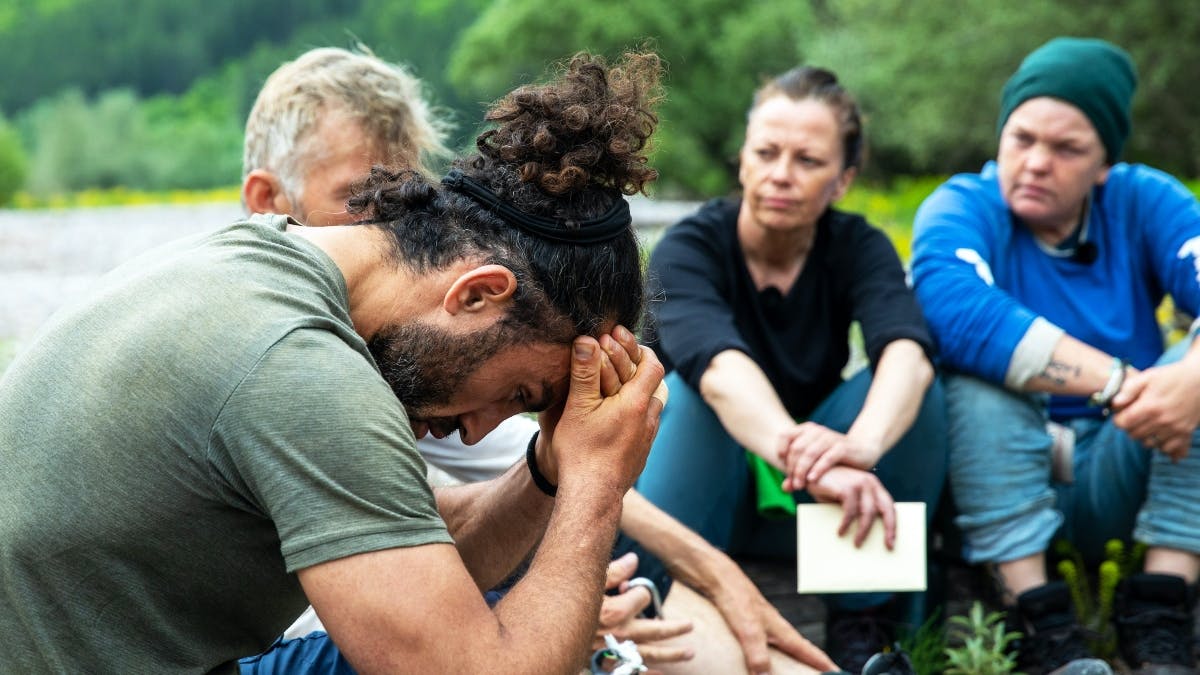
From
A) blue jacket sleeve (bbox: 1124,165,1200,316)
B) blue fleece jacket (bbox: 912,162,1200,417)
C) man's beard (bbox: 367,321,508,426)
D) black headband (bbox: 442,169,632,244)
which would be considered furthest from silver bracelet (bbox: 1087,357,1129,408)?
man's beard (bbox: 367,321,508,426)

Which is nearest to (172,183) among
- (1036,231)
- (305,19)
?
(305,19)

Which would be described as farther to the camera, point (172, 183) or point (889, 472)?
point (172, 183)

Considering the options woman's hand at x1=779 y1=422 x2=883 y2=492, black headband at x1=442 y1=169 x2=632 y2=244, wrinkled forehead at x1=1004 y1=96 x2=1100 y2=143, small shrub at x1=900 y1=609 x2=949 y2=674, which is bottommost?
small shrub at x1=900 y1=609 x2=949 y2=674

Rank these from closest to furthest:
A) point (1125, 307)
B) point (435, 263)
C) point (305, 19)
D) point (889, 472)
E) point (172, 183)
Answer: point (435, 263), point (889, 472), point (1125, 307), point (172, 183), point (305, 19)

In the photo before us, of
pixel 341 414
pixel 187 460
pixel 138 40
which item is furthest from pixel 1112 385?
pixel 138 40

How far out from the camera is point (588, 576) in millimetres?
1920

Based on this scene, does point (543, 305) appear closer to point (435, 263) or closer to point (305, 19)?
point (435, 263)

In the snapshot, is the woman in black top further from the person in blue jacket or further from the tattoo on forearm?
the tattoo on forearm

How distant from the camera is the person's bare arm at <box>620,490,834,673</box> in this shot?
10.00 ft

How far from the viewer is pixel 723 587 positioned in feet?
10.2

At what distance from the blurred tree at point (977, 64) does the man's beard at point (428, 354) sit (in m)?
17.2

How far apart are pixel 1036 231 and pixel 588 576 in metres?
2.72

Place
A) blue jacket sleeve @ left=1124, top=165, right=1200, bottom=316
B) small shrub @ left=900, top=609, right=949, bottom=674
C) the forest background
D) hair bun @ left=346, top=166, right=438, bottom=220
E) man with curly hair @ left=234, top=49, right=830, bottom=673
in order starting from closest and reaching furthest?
hair bun @ left=346, top=166, right=438, bottom=220 < man with curly hair @ left=234, top=49, right=830, bottom=673 < small shrub @ left=900, top=609, right=949, bottom=674 < blue jacket sleeve @ left=1124, top=165, right=1200, bottom=316 < the forest background

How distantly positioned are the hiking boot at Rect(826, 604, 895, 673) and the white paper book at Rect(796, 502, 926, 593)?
0.29 m
